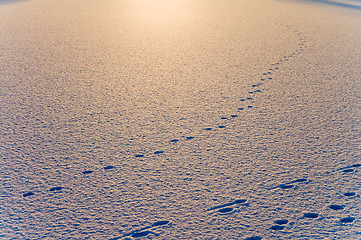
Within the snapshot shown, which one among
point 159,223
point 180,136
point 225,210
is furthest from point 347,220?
point 180,136

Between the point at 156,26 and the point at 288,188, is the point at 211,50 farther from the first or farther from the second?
the point at 288,188

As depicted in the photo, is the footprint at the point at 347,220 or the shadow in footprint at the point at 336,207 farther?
the shadow in footprint at the point at 336,207

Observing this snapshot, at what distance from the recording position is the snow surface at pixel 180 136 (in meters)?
2.60

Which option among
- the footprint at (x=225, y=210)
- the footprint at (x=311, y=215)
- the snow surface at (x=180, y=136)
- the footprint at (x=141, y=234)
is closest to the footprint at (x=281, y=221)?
the snow surface at (x=180, y=136)

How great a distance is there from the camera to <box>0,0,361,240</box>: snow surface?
260cm

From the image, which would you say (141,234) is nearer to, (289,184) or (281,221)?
(281,221)

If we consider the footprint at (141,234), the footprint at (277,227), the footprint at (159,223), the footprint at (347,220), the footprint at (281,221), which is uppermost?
the footprint at (159,223)

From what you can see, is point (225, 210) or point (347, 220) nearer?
point (347, 220)

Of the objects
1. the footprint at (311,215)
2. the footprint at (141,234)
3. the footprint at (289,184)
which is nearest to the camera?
the footprint at (141,234)

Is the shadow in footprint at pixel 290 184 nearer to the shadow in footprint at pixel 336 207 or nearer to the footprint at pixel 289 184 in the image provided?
the footprint at pixel 289 184

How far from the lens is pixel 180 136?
3.76m

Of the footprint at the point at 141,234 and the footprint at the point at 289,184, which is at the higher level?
the footprint at the point at 289,184

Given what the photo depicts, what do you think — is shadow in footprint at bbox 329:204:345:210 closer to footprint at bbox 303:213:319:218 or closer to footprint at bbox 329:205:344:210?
footprint at bbox 329:205:344:210

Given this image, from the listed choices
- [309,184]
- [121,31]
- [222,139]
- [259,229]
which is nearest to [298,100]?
[222,139]
